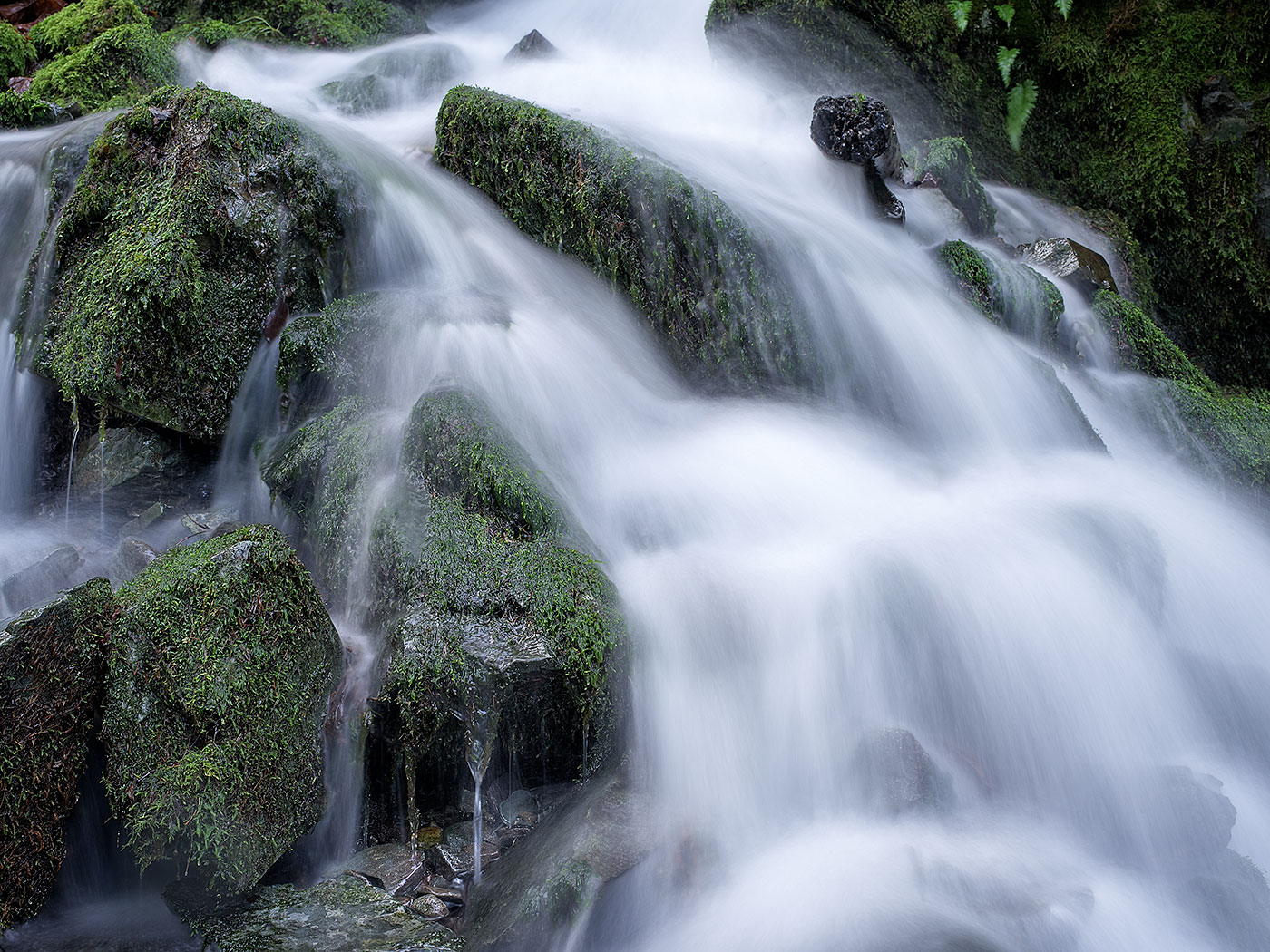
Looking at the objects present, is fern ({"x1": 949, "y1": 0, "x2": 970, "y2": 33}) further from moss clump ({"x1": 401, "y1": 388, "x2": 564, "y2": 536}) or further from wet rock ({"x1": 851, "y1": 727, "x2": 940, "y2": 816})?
wet rock ({"x1": 851, "y1": 727, "x2": 940, "y2": 816})

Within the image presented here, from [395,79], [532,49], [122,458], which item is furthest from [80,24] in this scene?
[122,458]

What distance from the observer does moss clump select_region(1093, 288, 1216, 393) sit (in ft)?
20.2

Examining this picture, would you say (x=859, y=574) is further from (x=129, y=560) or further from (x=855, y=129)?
(x=855, y=129)

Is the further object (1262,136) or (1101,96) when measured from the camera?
(1101,96)

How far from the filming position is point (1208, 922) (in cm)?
296

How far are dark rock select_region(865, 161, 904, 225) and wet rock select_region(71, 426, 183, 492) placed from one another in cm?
502

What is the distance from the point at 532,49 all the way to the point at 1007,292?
5.84 m

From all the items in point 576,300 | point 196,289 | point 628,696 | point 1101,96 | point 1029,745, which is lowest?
point 628,696

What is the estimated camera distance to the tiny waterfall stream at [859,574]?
3.06m

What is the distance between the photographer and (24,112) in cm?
600

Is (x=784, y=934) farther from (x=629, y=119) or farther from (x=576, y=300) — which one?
(x=629, y=119)

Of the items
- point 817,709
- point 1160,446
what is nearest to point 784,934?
point 817,709

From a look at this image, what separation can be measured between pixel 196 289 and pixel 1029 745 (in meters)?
4.40

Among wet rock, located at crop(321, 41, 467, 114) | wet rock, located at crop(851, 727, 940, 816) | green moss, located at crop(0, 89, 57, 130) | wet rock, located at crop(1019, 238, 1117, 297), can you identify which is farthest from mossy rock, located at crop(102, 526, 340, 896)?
wet rock, located at crop(321, 41, 467, 114)
